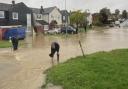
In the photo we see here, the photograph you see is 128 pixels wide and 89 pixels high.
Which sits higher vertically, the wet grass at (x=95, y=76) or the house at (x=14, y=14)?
the house at (x=14, y=14)

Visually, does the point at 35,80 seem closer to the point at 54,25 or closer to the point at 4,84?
the point at 4,84

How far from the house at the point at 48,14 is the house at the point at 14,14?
14884mm

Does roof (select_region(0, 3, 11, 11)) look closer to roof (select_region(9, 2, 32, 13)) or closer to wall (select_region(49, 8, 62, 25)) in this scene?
roof (select_region(9, 2, 32, 13))

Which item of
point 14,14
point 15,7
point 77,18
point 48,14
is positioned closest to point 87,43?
point 14,14

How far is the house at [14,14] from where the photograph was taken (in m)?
69.6

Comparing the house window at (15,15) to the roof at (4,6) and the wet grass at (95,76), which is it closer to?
the roof at (4,6)

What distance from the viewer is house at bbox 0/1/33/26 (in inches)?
2740

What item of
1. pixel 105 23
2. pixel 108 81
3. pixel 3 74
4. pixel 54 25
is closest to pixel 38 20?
pixel 54 25

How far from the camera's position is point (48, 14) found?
9475 centimetres

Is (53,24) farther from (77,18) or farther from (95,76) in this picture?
(95,76)

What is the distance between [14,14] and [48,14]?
24.2m

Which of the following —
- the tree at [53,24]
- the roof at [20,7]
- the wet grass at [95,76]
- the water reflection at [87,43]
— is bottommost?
the water reflection at [87,43]

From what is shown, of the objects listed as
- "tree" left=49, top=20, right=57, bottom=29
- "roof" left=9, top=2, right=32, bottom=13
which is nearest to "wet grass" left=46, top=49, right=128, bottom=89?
"roof" left=9, top=2, right=32, bottom=13

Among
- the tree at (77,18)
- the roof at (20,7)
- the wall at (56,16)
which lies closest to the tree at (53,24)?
the wall at (56,16)
